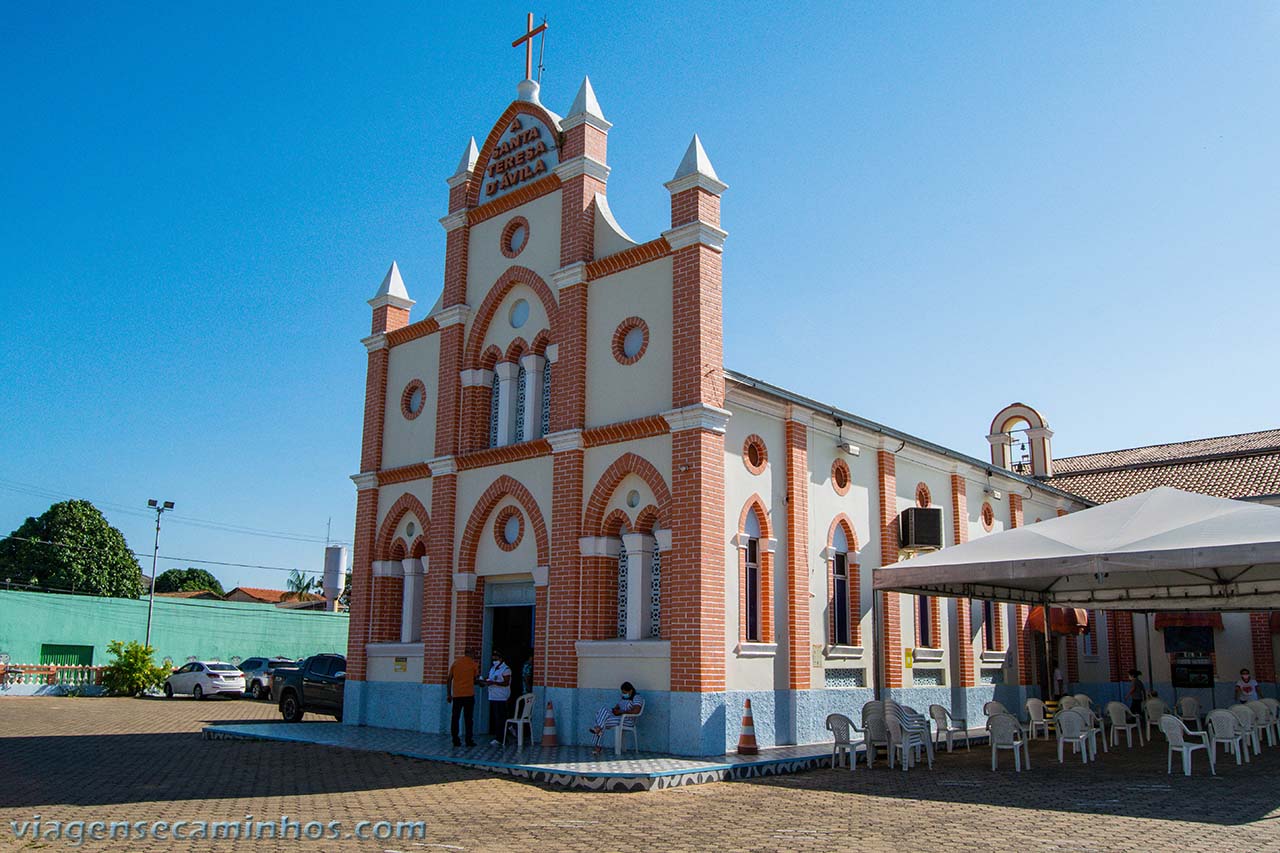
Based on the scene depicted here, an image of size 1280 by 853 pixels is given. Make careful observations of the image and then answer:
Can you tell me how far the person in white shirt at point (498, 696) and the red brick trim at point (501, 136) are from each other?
8.87m

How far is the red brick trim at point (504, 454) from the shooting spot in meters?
17.6

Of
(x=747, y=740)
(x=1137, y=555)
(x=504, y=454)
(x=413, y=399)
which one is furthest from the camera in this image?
(x=413, y=399)

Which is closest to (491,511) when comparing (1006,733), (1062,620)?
(1006,733)

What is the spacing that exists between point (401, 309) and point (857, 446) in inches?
413

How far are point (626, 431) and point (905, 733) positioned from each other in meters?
6.09

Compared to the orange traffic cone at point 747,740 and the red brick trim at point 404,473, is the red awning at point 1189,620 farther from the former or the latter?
the red brick trim at point 404,473

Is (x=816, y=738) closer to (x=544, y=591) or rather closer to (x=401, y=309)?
(x=544, y=591)

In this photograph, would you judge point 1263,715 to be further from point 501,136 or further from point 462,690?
point 501,136

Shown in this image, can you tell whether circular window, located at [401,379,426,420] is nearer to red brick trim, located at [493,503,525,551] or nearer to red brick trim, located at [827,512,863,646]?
red brick trim, located at [493,503,525,551]

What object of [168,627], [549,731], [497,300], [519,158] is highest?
[519,158]

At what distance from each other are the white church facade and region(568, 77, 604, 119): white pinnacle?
5 cm

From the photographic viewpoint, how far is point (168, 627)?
136 ft

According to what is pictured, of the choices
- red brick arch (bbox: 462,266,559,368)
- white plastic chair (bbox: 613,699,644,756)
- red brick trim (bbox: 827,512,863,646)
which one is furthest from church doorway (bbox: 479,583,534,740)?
red brick trim (bbox: 827,512,863,646)

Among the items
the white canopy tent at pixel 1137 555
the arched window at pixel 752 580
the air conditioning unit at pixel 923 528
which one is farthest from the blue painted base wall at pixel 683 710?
the air conditioning unit at pixel 923 528
